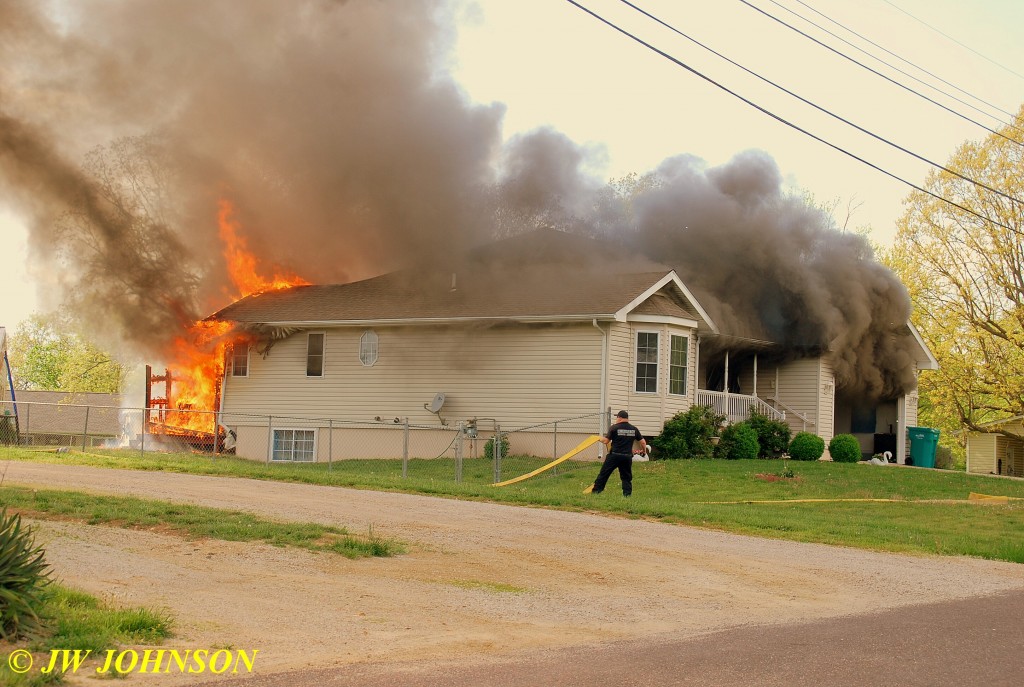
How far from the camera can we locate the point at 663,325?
25.5 metres

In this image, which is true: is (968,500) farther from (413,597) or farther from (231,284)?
(231,284)

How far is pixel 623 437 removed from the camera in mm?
17797

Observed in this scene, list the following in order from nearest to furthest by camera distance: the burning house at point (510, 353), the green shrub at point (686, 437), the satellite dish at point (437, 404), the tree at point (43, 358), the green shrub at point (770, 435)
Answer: the green shrub at point (686, 437) < the burning house at point (510, 353) < the satellite dish at point (437, 404) < the green shrub at point (770, 435) < the tree at point (43, 358)

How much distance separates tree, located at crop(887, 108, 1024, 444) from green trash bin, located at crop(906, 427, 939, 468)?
2949mm

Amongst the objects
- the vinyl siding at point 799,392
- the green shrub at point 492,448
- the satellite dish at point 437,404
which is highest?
the vinyl siding at point 799,392

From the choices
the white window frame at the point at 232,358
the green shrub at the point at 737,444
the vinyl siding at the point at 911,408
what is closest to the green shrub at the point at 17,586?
the green shrub at the point at 737,444

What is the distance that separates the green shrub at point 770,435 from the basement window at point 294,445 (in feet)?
38.1

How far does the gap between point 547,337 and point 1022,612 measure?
17071mm

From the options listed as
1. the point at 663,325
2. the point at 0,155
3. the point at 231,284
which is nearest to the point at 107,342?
the point at 231,284

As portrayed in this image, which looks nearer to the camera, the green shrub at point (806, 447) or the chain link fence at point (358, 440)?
the chain link fence at point (358, 440)

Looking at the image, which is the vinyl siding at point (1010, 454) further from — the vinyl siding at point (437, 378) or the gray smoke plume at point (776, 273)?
the vinyl siding at point (437, 378)

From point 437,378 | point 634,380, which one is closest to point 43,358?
point 437,378

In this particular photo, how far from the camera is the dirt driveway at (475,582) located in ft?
25.0

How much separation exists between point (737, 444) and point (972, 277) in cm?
1276
